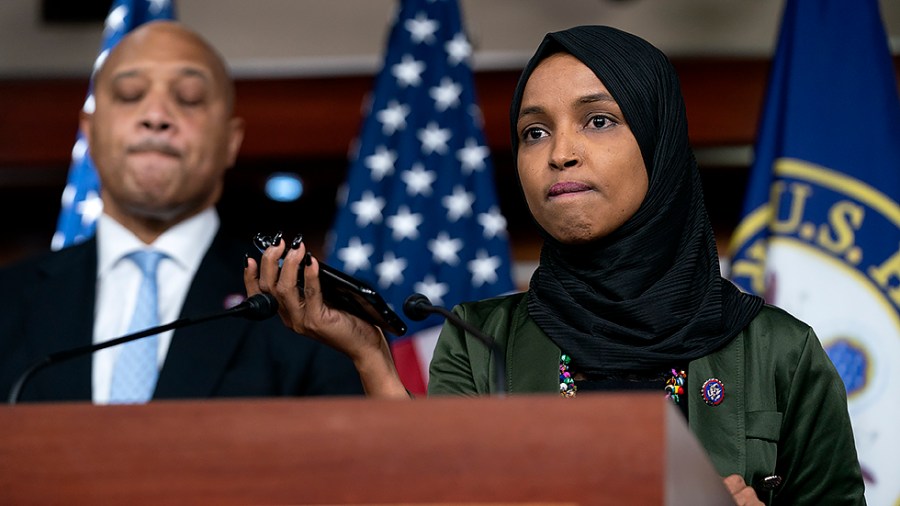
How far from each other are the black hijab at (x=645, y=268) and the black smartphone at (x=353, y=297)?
26cm

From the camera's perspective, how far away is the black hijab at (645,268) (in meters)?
1.92

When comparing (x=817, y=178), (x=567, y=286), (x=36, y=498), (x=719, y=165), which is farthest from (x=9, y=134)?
(x=36, y=498)

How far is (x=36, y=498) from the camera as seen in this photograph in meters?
1.31

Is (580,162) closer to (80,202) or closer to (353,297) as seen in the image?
(353,297)

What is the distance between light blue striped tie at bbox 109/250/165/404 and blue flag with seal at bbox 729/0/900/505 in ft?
4.62

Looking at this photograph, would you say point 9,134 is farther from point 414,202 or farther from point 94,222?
point 414,202

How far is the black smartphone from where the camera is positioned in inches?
73.0

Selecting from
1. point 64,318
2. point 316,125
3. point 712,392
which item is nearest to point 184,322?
point 712,392

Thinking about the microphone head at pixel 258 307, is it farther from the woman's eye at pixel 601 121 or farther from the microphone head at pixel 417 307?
the woman's eye at pixel 601 121

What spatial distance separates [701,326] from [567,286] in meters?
0.22

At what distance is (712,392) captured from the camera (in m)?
1.90

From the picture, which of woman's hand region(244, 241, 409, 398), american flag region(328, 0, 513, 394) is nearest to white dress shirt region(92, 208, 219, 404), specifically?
american flag region(328, 0, 513, 394)

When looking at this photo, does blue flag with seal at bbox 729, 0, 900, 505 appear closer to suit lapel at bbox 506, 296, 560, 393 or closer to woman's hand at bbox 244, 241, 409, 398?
suit lapel at bbox 506, 296, 560, 393

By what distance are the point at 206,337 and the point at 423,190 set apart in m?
0.94
